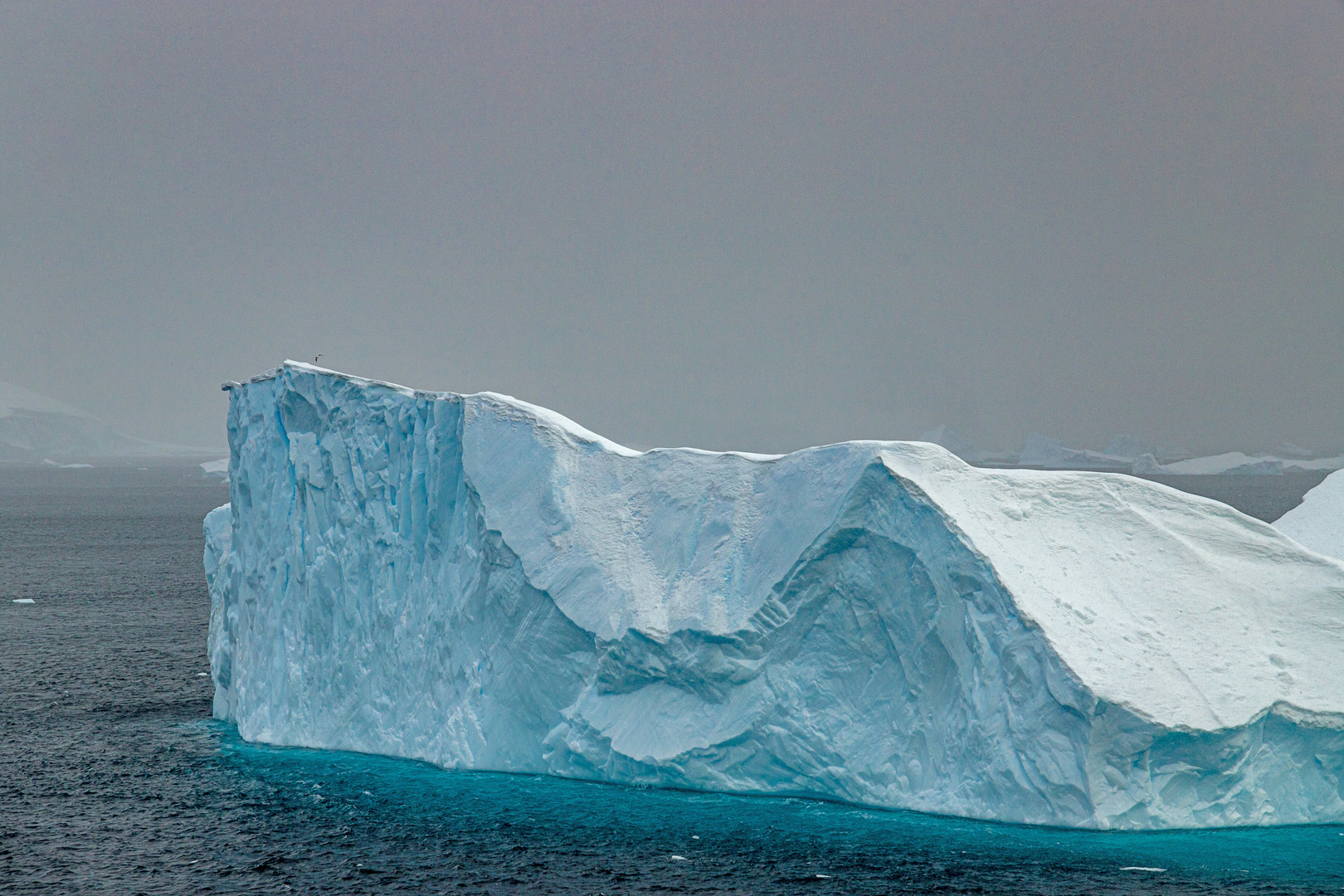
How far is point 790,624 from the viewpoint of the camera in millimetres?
13352

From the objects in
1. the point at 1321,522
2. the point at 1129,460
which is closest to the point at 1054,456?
the point at 1129,460

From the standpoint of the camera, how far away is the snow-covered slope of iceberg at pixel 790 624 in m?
12.0

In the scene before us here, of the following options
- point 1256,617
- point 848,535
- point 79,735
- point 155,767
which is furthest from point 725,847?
point 79,735

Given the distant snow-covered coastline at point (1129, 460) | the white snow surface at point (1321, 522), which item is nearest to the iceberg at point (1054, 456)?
the distant snow-covered coastline at point (1129, 460)

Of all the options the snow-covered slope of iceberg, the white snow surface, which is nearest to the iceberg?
the white snow surface

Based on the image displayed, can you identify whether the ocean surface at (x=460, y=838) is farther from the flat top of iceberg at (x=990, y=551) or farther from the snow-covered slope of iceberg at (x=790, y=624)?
the flat top of iceberg at (x=990, y=551)

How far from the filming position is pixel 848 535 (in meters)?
13.2

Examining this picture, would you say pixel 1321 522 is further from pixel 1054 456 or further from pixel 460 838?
pixel 1054 456

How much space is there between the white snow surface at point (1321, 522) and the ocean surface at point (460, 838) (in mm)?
12004

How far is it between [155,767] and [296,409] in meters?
4.98

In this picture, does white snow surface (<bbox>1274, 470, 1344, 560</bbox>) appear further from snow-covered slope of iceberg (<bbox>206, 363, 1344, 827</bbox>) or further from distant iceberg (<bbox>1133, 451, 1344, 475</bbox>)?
distant iceberg (<bbox>1133, 451, 1344, 475</bbox>)

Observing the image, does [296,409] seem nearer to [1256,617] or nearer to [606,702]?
[606,702]

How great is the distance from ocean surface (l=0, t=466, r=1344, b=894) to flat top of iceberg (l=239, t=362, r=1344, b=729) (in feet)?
5.10

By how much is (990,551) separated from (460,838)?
6147mm
